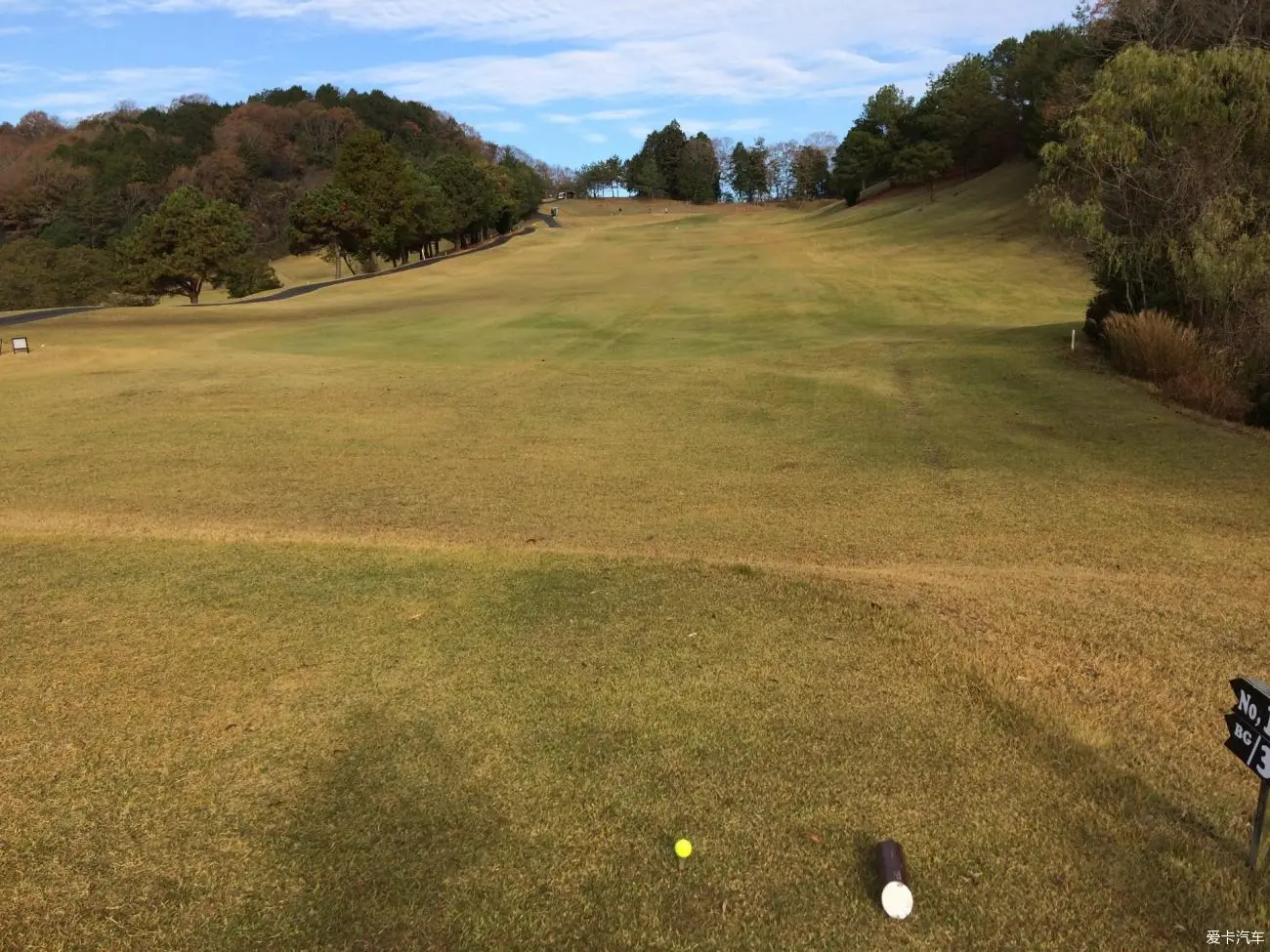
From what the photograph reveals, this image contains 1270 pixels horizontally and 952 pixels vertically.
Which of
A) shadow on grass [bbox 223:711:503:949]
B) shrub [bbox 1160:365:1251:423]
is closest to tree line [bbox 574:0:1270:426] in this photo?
shrub [bbox 1160:365:1251:423]

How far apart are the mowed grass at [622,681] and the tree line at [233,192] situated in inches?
1628

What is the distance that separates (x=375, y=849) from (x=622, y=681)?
5.26ft

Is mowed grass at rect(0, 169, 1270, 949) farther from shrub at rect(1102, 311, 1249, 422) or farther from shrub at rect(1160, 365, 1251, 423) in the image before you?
shrub at rect(1102, 311, 1249, 422)

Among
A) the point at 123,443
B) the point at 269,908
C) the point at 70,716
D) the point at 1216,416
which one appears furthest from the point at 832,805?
the point at 1216,416

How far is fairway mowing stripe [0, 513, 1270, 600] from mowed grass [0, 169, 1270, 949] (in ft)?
0.20

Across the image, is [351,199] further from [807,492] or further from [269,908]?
[269,908]

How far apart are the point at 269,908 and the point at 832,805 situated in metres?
2.15

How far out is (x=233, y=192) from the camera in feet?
293

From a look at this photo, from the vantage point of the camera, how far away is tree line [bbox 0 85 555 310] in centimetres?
4772

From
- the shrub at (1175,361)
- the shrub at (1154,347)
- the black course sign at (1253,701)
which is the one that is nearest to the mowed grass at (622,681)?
the black course sign at (1253,701)

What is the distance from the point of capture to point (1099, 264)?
731 inches

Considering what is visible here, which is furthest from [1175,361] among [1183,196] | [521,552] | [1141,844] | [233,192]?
[233,192]

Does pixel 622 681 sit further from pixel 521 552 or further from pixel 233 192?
pixel 233 192

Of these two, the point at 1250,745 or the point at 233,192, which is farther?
the point at 233,192
